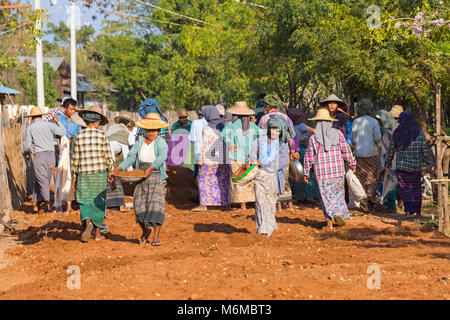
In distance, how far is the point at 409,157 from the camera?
11812 millimetres

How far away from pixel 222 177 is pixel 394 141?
11.5 feet

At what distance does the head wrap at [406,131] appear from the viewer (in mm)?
11648

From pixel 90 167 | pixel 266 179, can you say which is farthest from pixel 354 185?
pixel 90 167

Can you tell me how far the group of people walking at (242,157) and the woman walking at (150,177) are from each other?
0.05 feet

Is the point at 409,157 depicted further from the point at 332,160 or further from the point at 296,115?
the point at 296,115

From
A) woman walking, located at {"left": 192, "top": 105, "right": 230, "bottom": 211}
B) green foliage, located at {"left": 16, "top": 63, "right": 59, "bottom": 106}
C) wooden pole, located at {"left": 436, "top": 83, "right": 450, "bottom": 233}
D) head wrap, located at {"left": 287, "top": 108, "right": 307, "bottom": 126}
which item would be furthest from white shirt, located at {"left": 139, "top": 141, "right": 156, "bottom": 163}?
green foliage, located at {"left": 16, "top": 63, "right": 59, "bottom": 106}

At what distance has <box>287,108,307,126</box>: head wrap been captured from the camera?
13.4m

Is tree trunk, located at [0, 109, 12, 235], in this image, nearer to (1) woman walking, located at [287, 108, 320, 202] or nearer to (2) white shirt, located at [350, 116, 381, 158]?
(1) woman walking, located at [287, 108, 320, 202]

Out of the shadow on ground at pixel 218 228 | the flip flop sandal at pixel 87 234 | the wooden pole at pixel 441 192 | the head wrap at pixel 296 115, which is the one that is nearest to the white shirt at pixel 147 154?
the flip flop sandal at pixel 87 234

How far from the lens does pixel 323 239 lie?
9.67 m

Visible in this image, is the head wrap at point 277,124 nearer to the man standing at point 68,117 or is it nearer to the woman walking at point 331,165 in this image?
the woman walking at point 331,165

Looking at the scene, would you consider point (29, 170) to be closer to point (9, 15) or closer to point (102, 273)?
point (9, 15)

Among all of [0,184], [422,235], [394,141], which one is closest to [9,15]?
[0,184]

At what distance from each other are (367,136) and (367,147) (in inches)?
8.3
